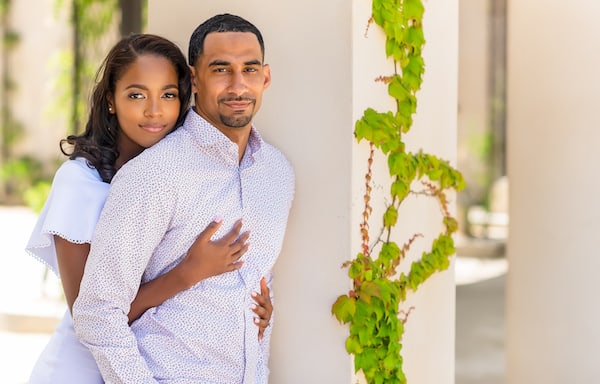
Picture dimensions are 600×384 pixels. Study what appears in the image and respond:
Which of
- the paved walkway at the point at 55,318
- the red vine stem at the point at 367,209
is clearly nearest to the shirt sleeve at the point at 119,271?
the red vine stem at the point at 367,209

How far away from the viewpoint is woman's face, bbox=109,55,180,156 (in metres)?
2.62

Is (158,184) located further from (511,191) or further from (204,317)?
(511,191)

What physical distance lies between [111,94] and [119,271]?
1.81 ft

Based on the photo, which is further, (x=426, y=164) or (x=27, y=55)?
(x=27, y=55)

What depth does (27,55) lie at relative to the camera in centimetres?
1744

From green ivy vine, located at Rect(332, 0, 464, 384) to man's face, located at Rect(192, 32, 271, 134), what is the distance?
0.41 m

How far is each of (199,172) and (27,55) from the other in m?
15.7

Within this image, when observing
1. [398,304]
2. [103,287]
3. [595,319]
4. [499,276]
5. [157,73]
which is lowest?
[499,276]

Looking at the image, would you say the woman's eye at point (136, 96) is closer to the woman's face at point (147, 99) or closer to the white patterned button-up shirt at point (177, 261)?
the woman's face at point (147, 99)

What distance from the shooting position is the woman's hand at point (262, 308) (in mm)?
2631

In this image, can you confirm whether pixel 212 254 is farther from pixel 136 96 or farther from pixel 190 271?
pixel 136 96

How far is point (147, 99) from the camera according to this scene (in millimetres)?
2635

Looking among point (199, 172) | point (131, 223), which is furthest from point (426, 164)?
point (131, 223)

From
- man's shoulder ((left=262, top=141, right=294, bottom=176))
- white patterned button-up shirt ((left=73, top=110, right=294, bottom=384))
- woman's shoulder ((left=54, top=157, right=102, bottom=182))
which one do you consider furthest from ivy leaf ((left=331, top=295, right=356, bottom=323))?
woman's shoulder ((left=54, top=157, right=102, bottom=182))
